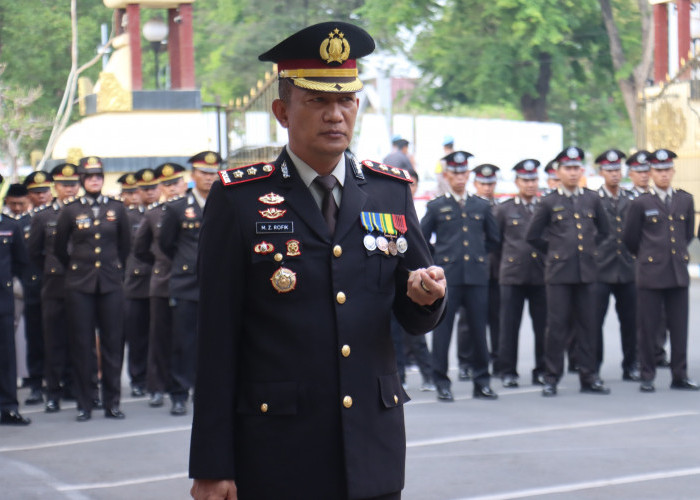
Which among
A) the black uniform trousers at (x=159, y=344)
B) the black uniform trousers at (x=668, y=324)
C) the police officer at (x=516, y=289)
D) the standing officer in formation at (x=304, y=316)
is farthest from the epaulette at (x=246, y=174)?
the police officer at (x=516, y=289)

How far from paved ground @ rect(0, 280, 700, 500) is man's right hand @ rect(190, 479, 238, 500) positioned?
379 centimetres

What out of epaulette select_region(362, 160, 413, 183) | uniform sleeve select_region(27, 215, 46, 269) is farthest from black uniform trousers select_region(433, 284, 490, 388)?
epaulette select_region(362, 160, 413, 183)

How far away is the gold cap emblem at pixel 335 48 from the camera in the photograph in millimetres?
3795

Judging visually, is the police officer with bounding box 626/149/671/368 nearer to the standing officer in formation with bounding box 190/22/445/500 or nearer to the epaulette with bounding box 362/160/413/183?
the epaulette with bounding box 362/160/413/183

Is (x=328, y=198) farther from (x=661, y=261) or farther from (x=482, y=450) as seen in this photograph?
(x=661, y=261)

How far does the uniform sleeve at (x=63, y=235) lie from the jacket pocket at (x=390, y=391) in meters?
7.36

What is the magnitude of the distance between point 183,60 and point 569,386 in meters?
14.1

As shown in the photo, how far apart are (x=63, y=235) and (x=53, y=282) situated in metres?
0.90

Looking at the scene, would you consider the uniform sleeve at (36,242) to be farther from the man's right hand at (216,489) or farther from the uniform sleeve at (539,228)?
the man's right hand at (216,489)

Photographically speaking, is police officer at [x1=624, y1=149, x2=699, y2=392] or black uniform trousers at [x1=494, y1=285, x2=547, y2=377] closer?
police officer at [x1=624, y1=149, x2=699, y2=392]

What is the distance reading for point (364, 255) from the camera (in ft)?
12.4

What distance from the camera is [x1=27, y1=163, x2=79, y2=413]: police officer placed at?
11398 mm

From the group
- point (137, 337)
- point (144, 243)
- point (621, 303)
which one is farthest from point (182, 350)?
point (621, 303)

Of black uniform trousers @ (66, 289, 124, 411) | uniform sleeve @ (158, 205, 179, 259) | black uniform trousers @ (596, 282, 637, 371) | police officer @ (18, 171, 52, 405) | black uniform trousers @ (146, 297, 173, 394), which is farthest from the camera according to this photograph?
black uniform trousers @ (596, 282, 637, 371)
